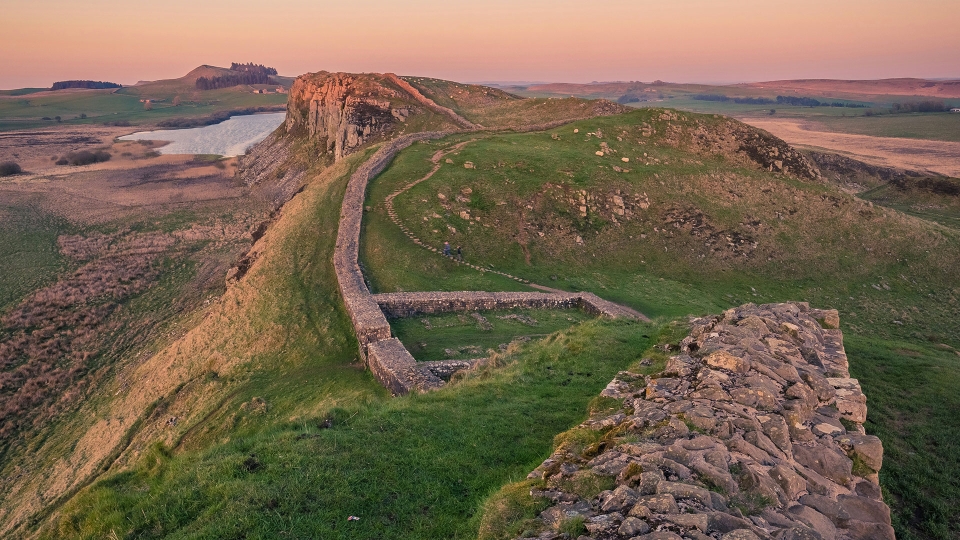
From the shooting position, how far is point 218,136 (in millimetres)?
141375

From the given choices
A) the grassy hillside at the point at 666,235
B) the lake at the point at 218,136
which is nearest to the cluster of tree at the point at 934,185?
the grassy hillside at the point at 666,235

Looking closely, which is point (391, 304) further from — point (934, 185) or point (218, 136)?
point (218, 136)

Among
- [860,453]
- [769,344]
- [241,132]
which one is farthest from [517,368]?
[241,132]

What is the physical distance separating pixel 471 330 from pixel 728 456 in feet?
53.6

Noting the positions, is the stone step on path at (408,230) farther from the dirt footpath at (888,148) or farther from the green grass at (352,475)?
the dirt footpath at (888,148)

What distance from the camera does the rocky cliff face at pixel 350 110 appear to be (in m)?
66.4

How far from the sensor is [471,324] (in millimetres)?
24125

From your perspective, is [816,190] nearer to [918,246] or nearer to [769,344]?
[918,246]

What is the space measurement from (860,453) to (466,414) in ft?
25.9

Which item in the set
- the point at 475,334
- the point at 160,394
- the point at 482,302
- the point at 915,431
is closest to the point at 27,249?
the point at 160,394

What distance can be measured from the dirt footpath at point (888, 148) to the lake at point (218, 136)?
417 feet

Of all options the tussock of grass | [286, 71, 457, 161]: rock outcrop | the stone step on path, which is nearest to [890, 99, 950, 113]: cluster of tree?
[286, 71, 457, 161]: rock outcrop

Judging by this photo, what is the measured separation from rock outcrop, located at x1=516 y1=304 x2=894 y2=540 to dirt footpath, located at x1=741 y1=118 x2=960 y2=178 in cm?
10239

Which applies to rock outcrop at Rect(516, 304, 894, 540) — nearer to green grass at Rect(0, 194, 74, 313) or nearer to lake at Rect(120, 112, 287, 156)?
green grass at Rect(0, 194, 74, 313)
